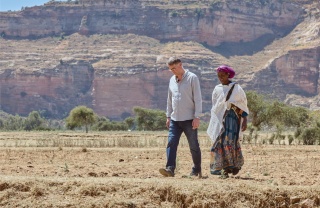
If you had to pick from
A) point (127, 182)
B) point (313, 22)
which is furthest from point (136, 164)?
point (313, 22)

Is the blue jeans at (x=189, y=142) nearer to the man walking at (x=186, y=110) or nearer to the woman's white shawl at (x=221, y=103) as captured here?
the man walking at (x=186, y=110)

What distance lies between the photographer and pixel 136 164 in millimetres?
13945

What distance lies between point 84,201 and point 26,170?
3.66 meters

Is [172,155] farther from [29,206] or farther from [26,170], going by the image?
[29,206]

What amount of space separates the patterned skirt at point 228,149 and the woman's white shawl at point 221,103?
9 centimetres

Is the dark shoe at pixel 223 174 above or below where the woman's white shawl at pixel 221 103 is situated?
below

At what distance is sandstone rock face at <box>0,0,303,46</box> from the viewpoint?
165500 mm

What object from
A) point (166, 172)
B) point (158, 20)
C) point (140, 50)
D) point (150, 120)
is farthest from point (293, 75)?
point (166, 172)

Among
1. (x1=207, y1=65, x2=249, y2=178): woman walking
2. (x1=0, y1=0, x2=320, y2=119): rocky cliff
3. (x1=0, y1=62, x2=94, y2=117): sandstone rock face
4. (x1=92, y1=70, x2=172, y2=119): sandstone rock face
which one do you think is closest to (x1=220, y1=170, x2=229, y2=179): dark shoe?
(x1=207, y1=65, x2=249, y2=178): woman walking

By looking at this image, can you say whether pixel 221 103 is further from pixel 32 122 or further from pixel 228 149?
pixel 32 122

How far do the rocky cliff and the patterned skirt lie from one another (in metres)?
132

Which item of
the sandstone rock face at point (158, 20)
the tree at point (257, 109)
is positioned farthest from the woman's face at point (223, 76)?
the sandstone rock face at point (158, 20)

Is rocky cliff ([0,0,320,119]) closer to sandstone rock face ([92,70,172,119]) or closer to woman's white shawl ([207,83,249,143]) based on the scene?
sandstone rock face ([92,70,172,119])

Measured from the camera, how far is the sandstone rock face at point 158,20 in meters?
166
